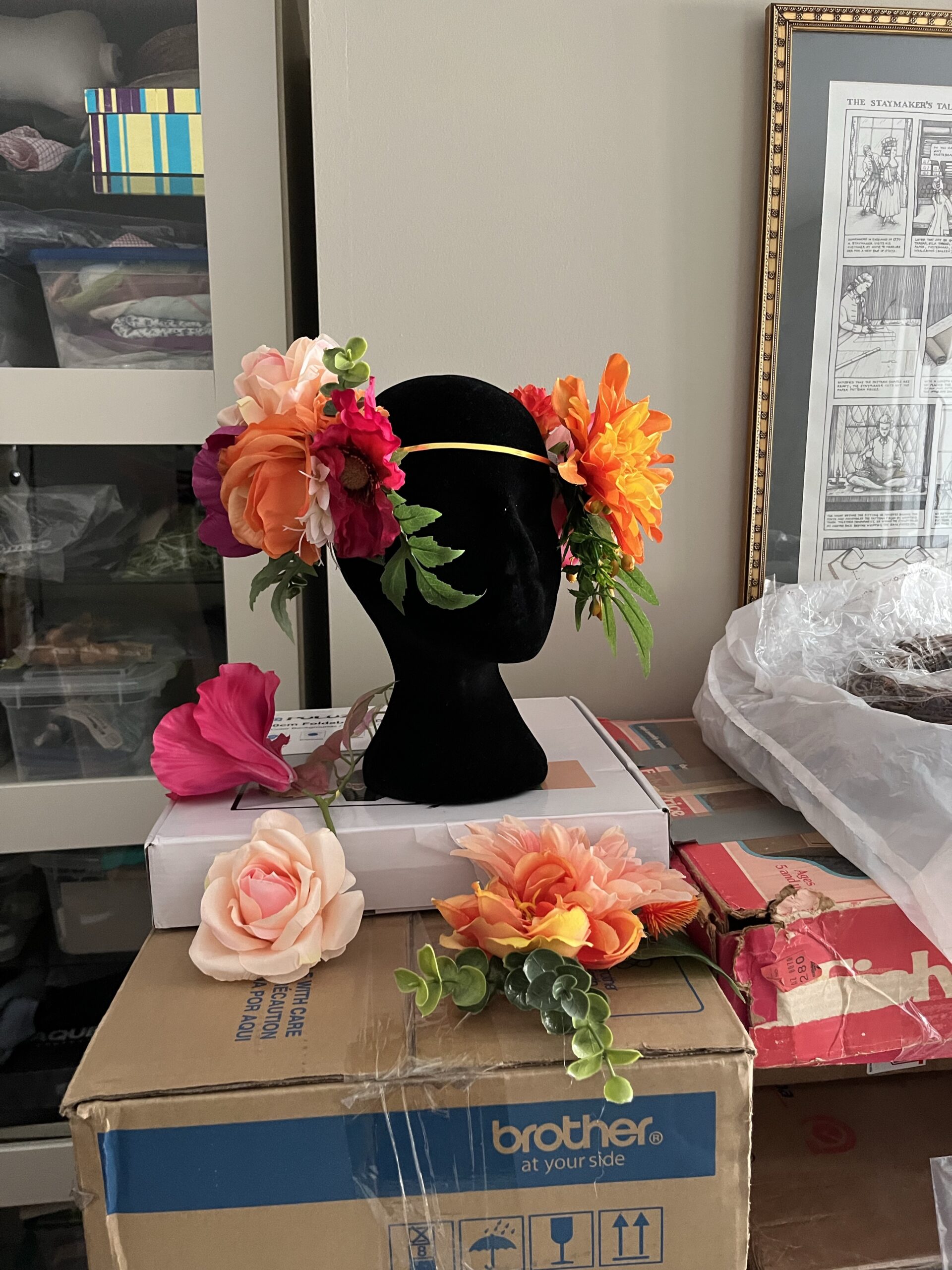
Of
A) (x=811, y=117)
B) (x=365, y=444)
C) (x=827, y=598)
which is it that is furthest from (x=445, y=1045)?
(x=811, y=117)

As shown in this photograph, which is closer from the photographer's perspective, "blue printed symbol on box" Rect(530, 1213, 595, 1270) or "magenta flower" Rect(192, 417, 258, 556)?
"blue printed symbol on box" Rect(530, 1213, 595, 1270)

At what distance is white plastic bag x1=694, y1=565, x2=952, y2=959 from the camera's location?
1.97 ft

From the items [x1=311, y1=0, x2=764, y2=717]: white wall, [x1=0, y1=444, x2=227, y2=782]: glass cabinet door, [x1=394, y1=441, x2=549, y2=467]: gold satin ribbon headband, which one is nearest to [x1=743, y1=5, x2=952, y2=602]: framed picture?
[x1=311, y1=0, x2=764, y2=717]: white wall

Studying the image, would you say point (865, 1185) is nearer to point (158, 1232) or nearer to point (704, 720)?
point (704, 720)

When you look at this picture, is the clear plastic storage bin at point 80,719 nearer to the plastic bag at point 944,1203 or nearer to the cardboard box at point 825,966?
the cardboard box at point 825,966

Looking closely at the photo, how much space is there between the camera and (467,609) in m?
0.66

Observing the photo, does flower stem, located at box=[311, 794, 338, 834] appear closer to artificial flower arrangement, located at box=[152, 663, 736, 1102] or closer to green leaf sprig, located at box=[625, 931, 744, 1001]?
artificial flower arrangement, located at box=[152, 663, 736, 1102]

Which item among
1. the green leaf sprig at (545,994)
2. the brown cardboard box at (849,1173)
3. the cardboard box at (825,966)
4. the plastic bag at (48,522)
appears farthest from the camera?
the plastic bag at (48,522)

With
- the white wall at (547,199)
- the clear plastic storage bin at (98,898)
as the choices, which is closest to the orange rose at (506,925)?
the white wall at (547,199)

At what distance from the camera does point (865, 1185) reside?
2.49 feet

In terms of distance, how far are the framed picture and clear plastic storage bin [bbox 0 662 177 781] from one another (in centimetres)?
79

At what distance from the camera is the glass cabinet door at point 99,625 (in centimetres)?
107

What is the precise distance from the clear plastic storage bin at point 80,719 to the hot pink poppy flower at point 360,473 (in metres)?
0.60

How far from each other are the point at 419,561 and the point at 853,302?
28.6 inches
